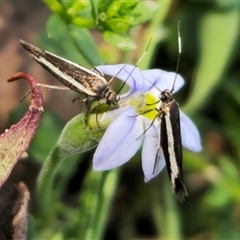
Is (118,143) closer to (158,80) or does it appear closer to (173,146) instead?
(173,146)

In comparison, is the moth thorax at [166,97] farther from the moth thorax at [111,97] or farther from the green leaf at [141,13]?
the green leaf at [141,13]

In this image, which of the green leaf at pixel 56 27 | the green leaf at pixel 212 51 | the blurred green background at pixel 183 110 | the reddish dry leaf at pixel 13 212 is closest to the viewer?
the reddish dry leaf at pixel 13 212

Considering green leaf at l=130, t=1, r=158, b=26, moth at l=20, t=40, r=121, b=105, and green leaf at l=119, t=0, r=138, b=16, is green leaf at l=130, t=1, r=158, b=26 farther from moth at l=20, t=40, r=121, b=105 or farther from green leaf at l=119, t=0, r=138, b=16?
moth at l=20, t=40, r=121, b=105

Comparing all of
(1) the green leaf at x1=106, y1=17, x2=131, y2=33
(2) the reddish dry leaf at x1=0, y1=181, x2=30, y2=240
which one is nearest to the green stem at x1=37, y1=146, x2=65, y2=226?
(2) the reddish dry leaf at x1=0, y1=181, x2=30, y2=240

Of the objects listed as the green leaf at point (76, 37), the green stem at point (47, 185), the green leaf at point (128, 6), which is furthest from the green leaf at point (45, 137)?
the green leaf at point (128, 6)

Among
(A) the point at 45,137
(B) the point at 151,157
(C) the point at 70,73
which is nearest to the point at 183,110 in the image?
(A) the point at 45,137

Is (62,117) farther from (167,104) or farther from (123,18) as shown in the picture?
(167,104)

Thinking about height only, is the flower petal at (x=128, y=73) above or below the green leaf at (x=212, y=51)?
above

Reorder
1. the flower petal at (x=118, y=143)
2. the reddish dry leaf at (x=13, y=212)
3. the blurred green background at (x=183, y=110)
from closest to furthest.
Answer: the flower petal at (x=118, y=143)
the reddish dry leaf at (x=13, y=212)
the blurred green background at (x=183, y=110)

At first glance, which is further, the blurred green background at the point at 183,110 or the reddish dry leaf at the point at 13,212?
the blurred green background at the point at 183,110
